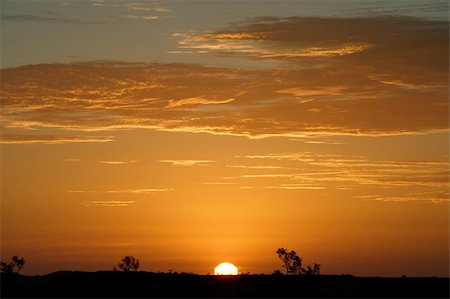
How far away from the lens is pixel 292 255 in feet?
277

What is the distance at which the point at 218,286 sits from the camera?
63.4m

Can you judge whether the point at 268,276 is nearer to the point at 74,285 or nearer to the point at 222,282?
the point at 222,282

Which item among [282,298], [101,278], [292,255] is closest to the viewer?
[282,298]

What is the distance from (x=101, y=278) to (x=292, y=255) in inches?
921

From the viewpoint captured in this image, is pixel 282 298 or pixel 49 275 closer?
pixel 282 298

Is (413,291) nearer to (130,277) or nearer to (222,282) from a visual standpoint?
(222,282)

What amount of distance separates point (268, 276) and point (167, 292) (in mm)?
6594

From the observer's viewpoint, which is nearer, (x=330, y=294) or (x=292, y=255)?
(x=330, y=294)

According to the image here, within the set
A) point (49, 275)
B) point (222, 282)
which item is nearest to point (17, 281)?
point (49, 275)

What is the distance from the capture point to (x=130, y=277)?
65.1 meters

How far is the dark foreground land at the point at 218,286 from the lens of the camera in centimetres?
6228

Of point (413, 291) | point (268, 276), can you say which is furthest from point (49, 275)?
point (413, 291)

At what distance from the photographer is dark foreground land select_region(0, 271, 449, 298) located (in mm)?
62281

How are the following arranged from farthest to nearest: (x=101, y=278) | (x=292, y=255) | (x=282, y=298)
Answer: (x=292, y=255) → (x=101, y=278) → (x=282, y=298)
